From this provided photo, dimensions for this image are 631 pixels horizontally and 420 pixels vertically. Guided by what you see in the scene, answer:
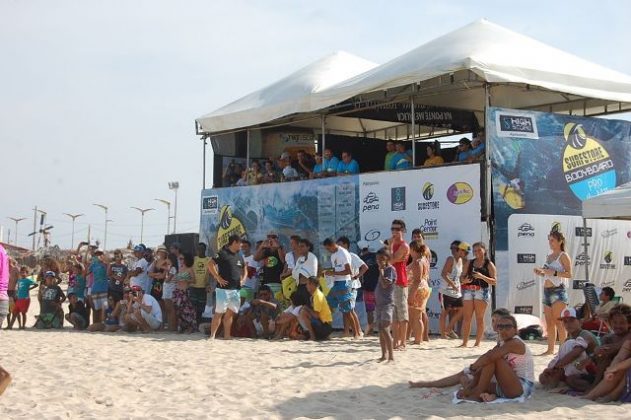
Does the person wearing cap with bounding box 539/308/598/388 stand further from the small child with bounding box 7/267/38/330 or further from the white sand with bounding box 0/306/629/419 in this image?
the small child with bounding box 7/267/38/330

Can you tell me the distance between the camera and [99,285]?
15000mm

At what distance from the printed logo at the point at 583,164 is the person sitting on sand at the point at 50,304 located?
8.95m

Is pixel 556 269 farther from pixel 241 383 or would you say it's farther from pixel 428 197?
pixel 241 383

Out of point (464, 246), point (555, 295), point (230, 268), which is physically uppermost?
point (464, 246)

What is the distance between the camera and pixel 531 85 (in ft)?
42.0

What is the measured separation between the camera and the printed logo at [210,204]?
55.5 feet

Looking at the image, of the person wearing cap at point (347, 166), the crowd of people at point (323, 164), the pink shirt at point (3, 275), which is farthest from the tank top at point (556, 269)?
the pink shirt at point (3, 275)

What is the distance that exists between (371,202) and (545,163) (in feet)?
9.12

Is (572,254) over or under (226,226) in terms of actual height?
under

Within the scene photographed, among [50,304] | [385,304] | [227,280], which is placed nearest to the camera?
[385,304]

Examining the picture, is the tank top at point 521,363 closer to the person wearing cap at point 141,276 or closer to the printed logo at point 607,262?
the printed logo at point 607,262

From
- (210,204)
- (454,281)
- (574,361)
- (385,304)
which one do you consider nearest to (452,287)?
(454,281)

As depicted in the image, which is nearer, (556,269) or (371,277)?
(556,269)

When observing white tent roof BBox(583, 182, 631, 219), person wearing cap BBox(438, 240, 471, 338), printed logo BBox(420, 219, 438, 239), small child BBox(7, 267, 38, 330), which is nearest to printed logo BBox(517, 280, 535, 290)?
person wearing cap BBox(438, 240, 471, 338)
